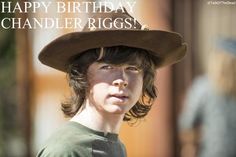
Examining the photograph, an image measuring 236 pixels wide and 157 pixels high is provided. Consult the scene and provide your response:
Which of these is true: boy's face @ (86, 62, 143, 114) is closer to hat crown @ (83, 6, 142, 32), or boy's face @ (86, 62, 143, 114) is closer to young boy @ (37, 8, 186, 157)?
young boy @ (37, 8, 186, 157)

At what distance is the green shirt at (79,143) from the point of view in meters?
1.78

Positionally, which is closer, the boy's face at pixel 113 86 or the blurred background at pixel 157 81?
the boy's face at pixel 113 86

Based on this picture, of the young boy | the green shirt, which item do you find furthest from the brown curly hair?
the green shirt

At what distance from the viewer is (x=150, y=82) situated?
2109 millimetres

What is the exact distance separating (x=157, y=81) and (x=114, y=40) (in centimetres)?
179

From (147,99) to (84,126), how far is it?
1.49ft

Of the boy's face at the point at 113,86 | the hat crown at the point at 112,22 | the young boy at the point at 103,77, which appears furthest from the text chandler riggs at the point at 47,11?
the boy's face at the point at 113,86

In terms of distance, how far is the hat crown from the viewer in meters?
2.03

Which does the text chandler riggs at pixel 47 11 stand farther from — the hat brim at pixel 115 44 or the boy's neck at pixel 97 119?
the boy's neck at pixel 97 119

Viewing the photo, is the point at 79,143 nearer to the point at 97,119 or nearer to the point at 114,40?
the point at 97,119

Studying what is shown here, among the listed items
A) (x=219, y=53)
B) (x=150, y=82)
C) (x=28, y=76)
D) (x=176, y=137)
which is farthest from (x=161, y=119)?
(x=150, y=82)

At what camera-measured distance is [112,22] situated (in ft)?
6.95

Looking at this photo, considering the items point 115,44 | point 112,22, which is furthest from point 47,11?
point 115,44

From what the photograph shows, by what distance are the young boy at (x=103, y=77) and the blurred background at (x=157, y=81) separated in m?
1.58
